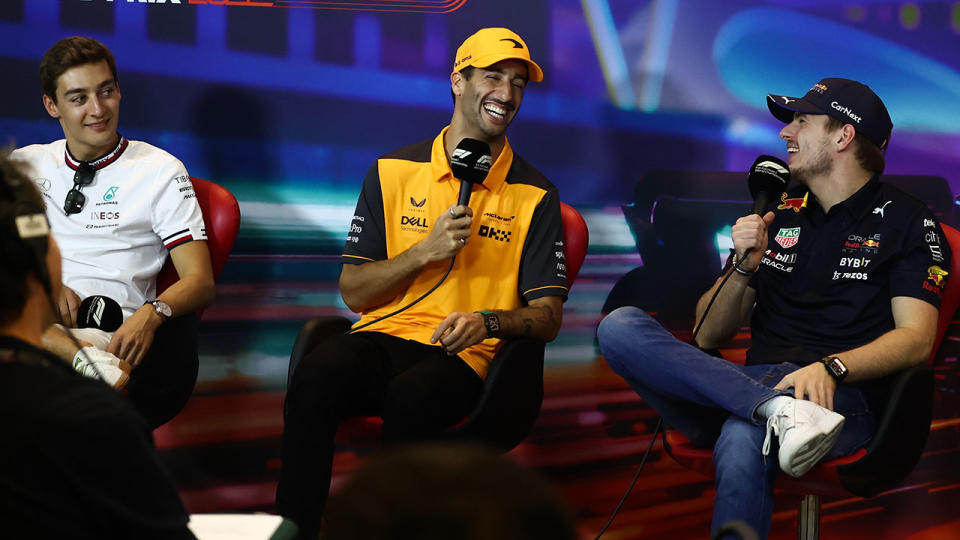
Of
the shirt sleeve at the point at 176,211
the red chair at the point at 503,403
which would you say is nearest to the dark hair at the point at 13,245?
the red chair at the point at 503,403

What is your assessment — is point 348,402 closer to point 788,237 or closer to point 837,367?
point 837,367

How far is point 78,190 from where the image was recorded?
2.69m

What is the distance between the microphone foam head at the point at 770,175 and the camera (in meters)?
2.59

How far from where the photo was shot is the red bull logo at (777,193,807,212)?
2805 millimetres

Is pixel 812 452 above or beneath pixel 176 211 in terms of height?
beneath

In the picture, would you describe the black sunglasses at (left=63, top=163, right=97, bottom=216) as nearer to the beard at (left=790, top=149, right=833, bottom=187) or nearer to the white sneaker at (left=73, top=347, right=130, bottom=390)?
the white sneaker at (left=73, top=347, right=130, bottom=390)

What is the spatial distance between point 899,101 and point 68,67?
296 centimetres

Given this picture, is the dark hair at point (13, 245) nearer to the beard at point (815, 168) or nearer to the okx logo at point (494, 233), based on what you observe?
the okx logo at point (494, 233)

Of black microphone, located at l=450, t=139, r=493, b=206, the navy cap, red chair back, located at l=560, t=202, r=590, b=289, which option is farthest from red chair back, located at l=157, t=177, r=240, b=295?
the navy cap

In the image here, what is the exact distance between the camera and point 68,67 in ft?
8.69

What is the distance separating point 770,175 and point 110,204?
192cm

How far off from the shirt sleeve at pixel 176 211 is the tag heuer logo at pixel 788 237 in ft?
5.65

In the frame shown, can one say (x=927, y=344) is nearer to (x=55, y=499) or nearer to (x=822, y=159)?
(x=822, y=159)

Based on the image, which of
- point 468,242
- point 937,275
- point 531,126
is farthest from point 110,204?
point 937,275
